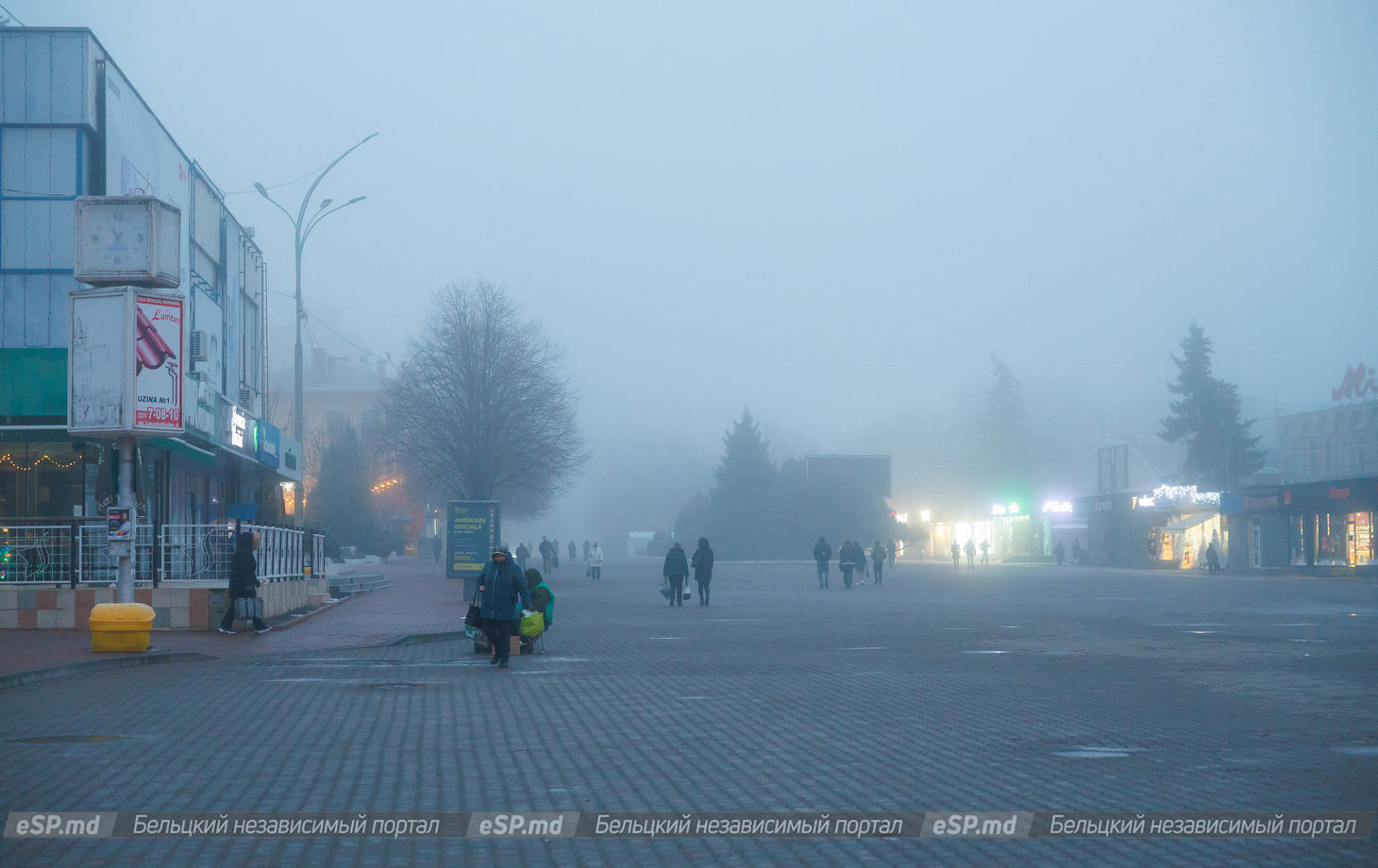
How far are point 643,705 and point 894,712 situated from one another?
2360 millimetres

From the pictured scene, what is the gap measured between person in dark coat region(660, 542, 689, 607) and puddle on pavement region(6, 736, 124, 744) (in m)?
22.6

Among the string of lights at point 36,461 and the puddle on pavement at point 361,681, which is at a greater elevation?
the string of lights at point 36,461

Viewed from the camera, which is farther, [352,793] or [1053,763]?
[1053,763]

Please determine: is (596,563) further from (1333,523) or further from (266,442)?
(1333,523)

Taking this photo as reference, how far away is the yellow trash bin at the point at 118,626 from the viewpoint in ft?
53.2

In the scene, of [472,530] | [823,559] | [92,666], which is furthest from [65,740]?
[823,559]

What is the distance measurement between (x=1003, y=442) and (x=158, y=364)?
90.3 m

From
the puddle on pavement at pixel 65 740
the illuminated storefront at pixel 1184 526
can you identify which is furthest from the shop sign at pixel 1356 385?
the puddle on pavement at pixel 65 740

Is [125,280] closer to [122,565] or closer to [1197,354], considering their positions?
[122,565]

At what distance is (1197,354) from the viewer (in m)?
84.9

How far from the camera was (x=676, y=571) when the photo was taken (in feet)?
106

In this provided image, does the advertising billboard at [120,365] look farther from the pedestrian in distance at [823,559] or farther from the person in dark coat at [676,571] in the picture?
the pedestrian in distance at [823,559]

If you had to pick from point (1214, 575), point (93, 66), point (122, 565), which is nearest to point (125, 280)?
point (122, 565)

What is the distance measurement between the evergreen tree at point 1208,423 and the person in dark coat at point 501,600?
76727 mm
